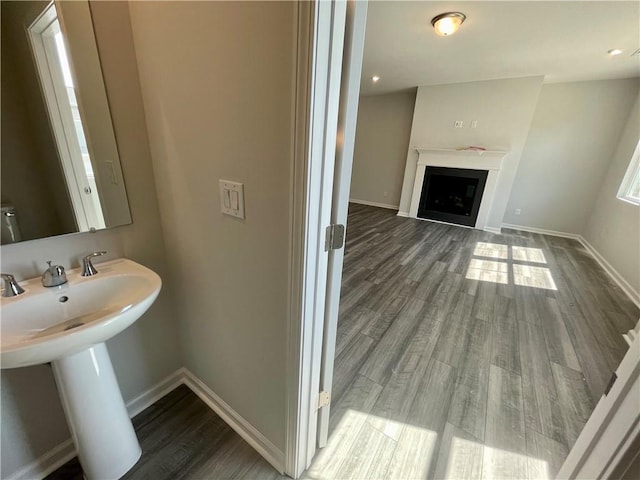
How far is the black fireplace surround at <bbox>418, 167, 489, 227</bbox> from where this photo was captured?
15.5ft

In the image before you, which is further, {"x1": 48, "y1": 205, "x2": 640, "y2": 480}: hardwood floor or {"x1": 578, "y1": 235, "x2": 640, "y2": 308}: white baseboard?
{"x1": 578, "y1": 235, "x2": 640, "y2": 308}: white baseboard

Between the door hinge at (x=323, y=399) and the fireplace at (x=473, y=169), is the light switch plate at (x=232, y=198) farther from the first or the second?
Result: the fireplace at (x=473, y=169)

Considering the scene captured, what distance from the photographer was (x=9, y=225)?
828 millimetres

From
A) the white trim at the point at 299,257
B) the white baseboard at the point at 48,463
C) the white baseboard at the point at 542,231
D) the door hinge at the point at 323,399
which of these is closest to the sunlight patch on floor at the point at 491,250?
the white baseboard at the point at 542,231

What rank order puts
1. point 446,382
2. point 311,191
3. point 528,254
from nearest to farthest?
point 311,191, point 446,382, point 528,254

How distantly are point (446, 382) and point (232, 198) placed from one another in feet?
5.29

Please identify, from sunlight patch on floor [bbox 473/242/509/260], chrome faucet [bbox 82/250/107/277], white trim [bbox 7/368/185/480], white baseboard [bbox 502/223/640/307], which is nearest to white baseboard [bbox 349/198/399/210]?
white baseboard [bbox 502/223/640/307]

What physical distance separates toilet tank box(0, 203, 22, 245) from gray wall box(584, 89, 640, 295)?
4588 mm

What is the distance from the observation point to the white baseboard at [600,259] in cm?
273

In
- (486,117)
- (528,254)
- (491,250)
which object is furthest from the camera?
(486,117)

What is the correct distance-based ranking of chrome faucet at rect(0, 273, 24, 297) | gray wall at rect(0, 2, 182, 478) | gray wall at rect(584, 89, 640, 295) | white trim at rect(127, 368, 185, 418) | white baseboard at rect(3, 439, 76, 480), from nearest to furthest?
chrome faucet at rect(0, 273, 24, 297), gray wall at rect(0, 2, 182, 478), white baseboard at rect(3, 439, 76, 480), white trim at rect(127, 368, 185, 418), gray wall at rect(584, 89, 640, 295)

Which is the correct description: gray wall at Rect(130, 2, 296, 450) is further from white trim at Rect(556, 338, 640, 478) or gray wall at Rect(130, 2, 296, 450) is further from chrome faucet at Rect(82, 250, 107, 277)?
white trim at Rect(556, 338, 640, 478)

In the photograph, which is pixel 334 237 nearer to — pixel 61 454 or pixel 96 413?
pixel 96 413

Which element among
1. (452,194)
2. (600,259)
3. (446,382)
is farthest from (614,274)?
(446,382)
